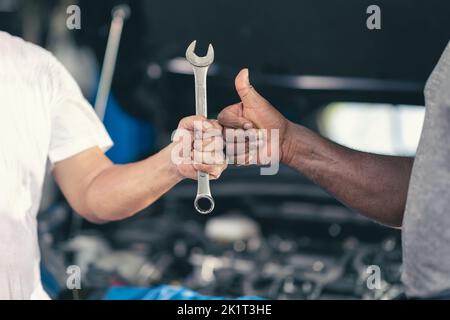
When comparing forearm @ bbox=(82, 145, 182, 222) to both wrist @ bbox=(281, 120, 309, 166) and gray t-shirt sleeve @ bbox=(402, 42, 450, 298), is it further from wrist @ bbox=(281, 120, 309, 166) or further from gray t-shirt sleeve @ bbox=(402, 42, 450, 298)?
gray t-shirt sleeve @ bbox=(402, 42, 450, 298)

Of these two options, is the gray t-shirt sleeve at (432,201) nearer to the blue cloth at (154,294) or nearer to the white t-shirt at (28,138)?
the blue cloth at (154,294)

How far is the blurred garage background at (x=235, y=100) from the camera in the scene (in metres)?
2.69

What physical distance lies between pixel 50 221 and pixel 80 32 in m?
0.77

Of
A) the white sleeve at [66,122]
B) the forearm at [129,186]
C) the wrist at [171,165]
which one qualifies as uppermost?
the white sleeve at [66,122]

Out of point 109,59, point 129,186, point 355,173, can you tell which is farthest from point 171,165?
point 109,59

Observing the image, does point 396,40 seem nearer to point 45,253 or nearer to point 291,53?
point 291,53

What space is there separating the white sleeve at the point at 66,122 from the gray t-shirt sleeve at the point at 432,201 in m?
0.86

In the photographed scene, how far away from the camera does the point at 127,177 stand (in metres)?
1.63

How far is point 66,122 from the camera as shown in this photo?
1686mm

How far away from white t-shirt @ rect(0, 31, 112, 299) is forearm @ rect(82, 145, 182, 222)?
0.10 meters

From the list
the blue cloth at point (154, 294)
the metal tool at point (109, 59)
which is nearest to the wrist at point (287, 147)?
the blue cloth at point (154, 294)

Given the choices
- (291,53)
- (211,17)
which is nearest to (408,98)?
(291,53)

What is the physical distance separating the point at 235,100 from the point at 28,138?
1.39 metres

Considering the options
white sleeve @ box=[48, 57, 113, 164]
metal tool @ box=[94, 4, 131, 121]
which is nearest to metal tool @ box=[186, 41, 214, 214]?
white sleeve @ box=[48, 57, 113, 164]
